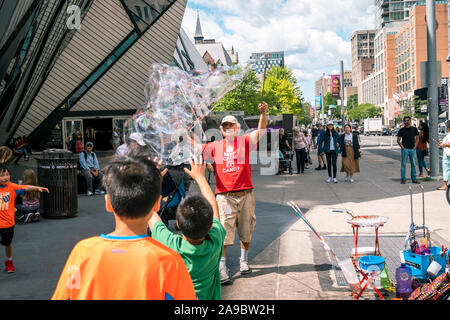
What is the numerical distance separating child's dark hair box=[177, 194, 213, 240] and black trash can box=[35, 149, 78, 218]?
7712 millimetres

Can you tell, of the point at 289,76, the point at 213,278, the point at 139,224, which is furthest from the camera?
the point at 289,76

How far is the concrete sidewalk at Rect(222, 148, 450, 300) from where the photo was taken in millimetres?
5082

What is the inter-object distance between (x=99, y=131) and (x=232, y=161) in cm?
3454

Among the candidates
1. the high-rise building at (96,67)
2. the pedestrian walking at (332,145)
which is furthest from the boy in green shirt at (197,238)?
the high-rise building at (96,67)

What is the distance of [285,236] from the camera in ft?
25.1

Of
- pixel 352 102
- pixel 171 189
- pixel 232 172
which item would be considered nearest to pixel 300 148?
pixel 171 189

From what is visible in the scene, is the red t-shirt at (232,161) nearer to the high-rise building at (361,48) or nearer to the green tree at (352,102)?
the green tree at (352,102)

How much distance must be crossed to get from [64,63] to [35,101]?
3.43 metres

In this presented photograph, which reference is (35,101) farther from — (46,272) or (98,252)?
(98,252)

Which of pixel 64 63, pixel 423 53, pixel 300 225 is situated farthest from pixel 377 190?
pixel 423 53

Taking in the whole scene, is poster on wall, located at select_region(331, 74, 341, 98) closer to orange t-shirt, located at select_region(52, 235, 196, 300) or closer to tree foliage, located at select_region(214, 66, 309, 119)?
tree foliage, located at select_region(214, 66, 309, 119)

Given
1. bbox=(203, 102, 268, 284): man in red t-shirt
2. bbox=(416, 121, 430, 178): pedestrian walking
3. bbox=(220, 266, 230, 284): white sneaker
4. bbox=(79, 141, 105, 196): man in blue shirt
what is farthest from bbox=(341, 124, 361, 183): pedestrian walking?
bbox=(220, 266, 230, 284): white sneaker

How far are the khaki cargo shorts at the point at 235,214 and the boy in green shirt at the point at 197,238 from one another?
253cm

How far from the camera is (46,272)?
588cm
